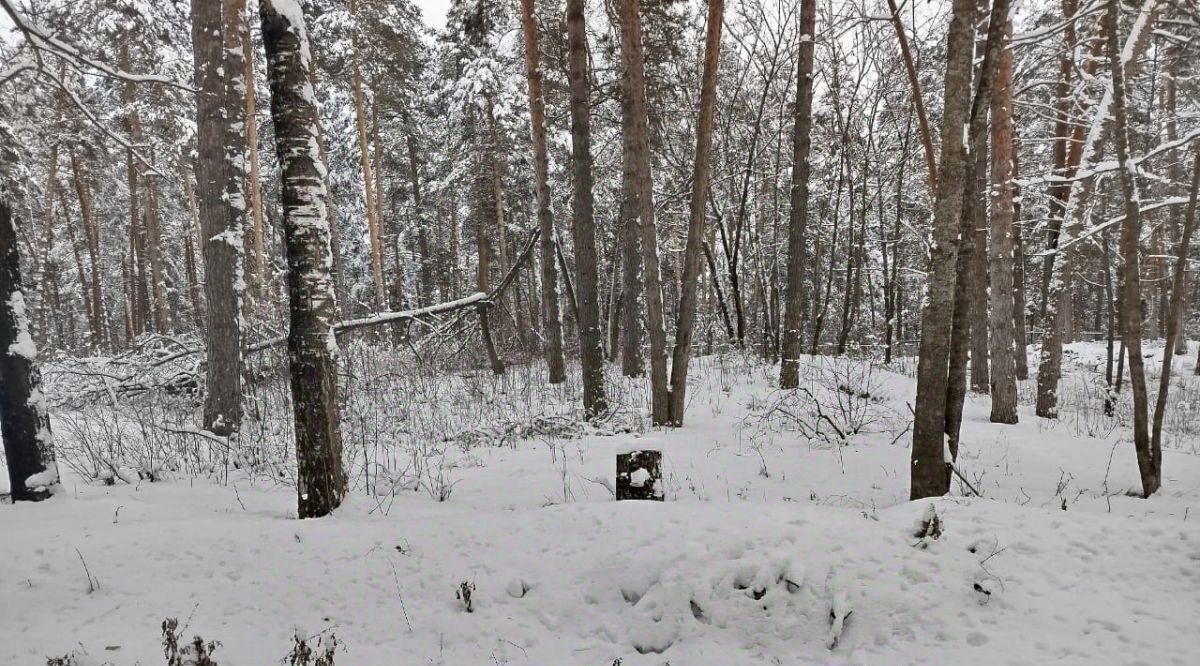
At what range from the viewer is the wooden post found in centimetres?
424

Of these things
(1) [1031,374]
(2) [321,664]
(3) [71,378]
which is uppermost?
(3) [71,378]

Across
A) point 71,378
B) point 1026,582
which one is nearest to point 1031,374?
point 1026,582

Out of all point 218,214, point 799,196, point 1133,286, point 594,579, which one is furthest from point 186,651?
point 799,196

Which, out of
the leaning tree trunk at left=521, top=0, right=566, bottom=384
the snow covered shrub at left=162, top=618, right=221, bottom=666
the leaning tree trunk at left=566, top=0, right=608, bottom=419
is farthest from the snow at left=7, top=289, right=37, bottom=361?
the leaning tree trunk at left=521, top=0, right=566, bottom=384

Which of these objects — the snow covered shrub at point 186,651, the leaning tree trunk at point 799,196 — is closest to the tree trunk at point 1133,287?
the leaning tree trunk at point 799,196

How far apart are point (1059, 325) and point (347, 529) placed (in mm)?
11971

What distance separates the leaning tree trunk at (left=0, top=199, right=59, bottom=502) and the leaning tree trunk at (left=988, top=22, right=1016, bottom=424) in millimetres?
11738

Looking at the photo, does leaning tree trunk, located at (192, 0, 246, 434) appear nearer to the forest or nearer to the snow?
the forest

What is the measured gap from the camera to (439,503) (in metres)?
4.69

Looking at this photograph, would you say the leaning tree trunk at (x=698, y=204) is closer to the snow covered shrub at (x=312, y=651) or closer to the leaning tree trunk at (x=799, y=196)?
the leaning tree trunk at (x=799, y=196)

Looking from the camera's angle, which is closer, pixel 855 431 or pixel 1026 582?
pixel 1026 582

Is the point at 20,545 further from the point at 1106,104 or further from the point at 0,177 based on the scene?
the point at 1106,104

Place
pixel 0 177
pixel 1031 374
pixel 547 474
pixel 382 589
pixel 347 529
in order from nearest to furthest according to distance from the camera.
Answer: pixel 382 589 → pixel 347 529 → pixel 0 177 → pixel 547 474 → pixel 1031 374

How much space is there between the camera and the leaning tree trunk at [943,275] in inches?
172
